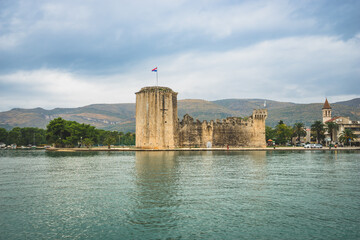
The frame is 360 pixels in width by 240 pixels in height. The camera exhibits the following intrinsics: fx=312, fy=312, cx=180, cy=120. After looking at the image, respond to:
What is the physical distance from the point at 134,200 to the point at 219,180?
590 cm

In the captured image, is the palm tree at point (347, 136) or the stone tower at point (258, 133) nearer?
the stone tower at point (258, 133)

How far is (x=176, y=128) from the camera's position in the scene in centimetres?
5194

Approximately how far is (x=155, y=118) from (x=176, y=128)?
4415 mm

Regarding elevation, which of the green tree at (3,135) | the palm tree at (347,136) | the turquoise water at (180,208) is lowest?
the turquoise water at (180,208)

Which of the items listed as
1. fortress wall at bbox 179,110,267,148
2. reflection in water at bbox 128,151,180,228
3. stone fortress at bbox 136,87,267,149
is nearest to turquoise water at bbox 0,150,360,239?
reflection in water at bbox 128,151,180,228

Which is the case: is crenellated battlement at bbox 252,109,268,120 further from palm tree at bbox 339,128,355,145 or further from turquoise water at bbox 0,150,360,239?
turquoise water at bbox 0,150,360,239

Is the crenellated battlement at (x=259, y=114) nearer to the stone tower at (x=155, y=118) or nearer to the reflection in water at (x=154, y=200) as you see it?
the stone tower at (x=155, y=118)

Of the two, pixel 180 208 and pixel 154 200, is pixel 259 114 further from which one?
pixel 180 208

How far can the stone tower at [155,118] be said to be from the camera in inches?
1943

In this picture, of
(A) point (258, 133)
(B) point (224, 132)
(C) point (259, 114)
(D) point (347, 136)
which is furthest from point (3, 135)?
(D) point (347, 136)

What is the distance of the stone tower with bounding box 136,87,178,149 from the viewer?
49344 millimetres

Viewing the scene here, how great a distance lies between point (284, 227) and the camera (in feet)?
28.3

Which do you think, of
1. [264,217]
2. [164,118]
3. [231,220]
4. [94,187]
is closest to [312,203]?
[264,217]

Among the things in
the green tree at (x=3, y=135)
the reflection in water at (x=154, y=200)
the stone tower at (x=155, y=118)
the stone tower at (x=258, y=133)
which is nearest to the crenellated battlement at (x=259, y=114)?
the stone tower at (x=258, y=133)
